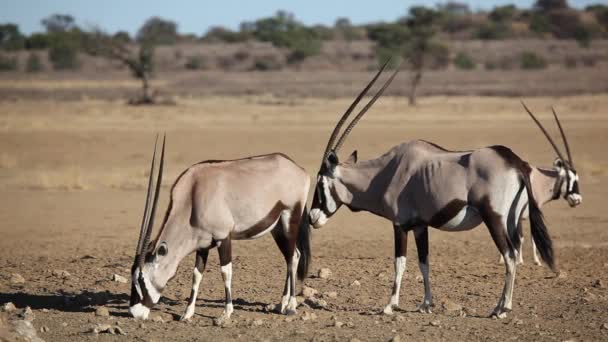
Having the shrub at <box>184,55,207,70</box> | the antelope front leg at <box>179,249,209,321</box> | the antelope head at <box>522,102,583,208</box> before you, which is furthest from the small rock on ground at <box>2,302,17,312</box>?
the shrub at <box>184,55,207,70</box>

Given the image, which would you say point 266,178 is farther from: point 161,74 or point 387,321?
point 161,74

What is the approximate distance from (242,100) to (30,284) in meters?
→ 32.3

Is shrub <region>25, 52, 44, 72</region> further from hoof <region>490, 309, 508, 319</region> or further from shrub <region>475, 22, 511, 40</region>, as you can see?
hoof <region>490, 309, 508, 319</region>

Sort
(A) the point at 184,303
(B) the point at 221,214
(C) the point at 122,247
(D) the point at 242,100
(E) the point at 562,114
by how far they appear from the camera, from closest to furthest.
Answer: (B) the point at 221,214 < (A) the point at 184,303 < (C) the point at 122,247 < (E) the point at 562,114 < (D) the point at 242,100

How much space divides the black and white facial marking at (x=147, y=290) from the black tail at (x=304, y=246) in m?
1.46

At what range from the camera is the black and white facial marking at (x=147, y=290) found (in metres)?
8.17

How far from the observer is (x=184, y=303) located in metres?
9.26

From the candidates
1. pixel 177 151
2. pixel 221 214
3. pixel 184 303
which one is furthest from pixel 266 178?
pixel 177 151

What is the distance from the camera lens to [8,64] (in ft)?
213

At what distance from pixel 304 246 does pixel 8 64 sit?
5980cm

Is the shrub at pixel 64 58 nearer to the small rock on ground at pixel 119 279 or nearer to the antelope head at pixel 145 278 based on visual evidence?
the small rock on ground at pixel 119 279

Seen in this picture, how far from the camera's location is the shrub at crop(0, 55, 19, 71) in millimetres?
64562

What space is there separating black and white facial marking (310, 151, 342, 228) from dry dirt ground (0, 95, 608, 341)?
835mm

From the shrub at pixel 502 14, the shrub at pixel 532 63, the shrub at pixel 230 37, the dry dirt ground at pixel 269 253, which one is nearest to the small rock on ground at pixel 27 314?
the dry dirt ground at pixel 269 253
